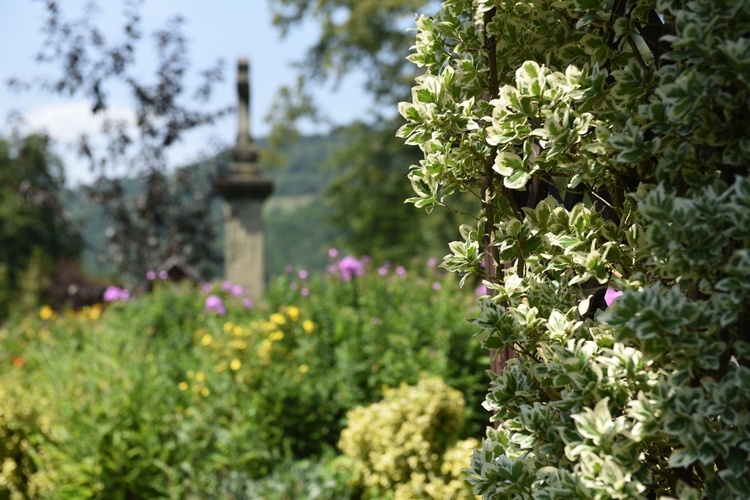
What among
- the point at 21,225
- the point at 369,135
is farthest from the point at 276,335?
the point at 21,225

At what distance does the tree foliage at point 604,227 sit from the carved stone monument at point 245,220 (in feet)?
25.6

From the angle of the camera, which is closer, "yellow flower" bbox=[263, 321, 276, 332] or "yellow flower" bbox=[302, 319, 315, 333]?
"yellow flower" bbox=[263, 321, 276, 332]

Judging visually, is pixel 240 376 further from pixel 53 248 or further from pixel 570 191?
pixel 53 248

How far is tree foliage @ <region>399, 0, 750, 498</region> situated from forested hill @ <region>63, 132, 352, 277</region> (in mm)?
6078

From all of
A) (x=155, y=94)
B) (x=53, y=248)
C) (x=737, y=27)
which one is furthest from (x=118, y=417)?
(x=53, y=248)

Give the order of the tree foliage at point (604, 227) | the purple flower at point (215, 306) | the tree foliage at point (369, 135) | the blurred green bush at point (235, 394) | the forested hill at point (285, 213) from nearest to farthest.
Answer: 1. the tree foliage at point (604, 227)
2. the blurred green bush at point (235, 394)
3. the purple flower at point (215, 306)
4. the forested hill at point (285, 213)
5. the tree foliage at point (369, 135)

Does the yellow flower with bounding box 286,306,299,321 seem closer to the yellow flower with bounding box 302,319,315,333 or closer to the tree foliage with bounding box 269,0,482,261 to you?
the yellow flower with bounding box 302,319,315,333

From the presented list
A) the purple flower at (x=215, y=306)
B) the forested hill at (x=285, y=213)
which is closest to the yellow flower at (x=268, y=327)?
the purple flower at (x=215, y=306)

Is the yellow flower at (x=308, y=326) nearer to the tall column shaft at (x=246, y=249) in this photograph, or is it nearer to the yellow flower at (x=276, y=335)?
the yellow flower at (x=276, y=335)

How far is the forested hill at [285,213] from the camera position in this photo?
43.1 feet

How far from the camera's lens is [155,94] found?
39.9 ft

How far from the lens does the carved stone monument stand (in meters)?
9.66

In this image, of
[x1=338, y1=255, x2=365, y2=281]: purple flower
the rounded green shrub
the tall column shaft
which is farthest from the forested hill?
the rounded green shrub

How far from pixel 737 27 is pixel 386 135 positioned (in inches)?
729
